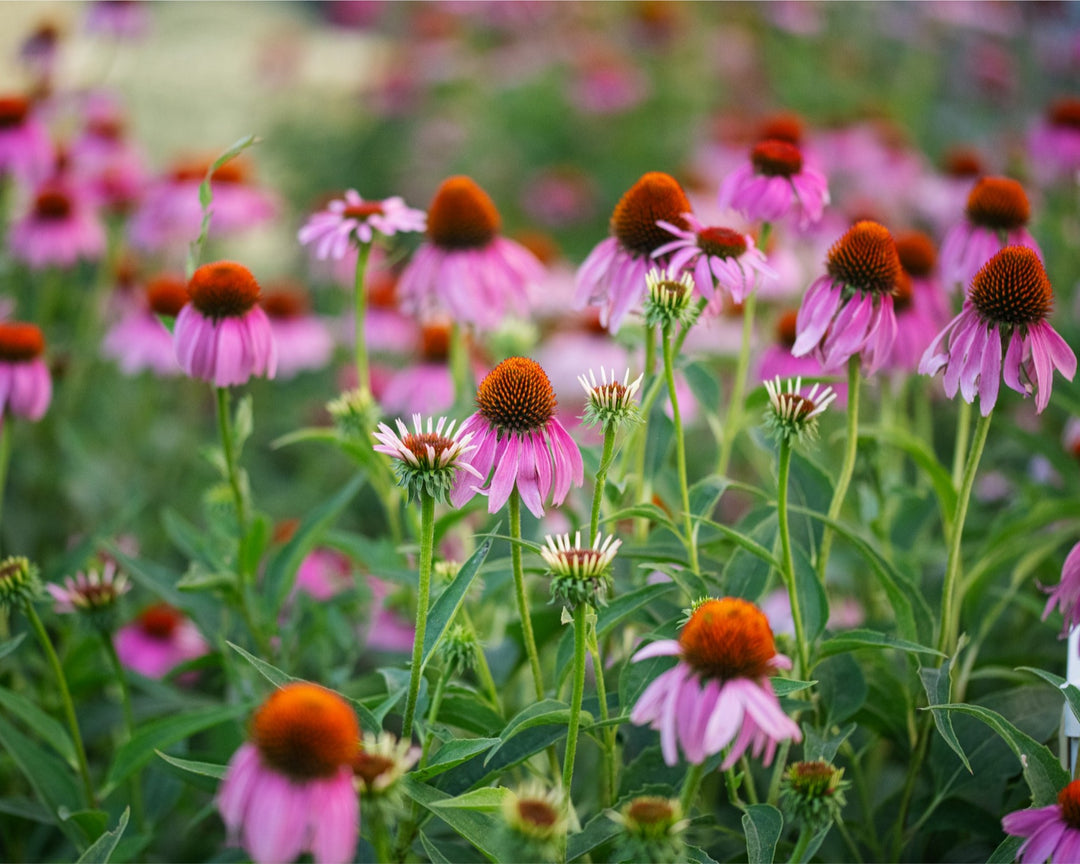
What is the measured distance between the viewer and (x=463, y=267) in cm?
125

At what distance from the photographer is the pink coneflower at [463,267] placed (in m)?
1.23

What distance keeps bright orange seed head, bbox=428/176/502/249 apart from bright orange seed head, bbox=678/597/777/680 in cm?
75

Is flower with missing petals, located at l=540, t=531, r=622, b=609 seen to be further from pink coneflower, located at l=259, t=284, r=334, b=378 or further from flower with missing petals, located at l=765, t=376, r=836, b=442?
pink coneflower, located at l=259, t=284, r=334, b=378

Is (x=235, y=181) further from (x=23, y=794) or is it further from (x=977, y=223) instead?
(x=977, y=223)

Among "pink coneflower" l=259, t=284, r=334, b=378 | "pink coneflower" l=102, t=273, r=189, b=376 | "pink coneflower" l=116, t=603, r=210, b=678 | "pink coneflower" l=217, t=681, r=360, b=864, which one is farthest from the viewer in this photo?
"pink coneflower" l=259, t=284, r=334, b=378

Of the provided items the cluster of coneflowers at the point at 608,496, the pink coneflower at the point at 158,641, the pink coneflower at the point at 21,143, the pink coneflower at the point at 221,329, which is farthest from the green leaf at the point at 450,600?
the pink coneflower at the point at 21,143

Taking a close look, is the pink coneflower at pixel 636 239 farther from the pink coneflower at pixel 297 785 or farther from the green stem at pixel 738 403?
the pink coneflower at pixel 297 785

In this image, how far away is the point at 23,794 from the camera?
4.08 ft

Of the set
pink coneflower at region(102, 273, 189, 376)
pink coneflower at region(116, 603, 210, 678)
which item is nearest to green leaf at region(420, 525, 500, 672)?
pink coneflower at region(116, 603, 210, 678)

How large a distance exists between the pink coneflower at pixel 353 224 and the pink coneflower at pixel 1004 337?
584mm

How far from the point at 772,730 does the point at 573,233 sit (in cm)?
325

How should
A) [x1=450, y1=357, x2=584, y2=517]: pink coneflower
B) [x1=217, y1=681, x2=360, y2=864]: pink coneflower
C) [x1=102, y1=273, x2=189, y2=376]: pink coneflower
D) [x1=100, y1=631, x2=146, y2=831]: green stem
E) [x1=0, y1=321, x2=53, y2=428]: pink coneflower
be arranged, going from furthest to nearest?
1. [x1=102, y1=273, x2=189, y2=376]: pink coneflower
2. [x1=0, y1=321, x2=53, y2=428]: pink coneflower
3. [x1=100, y1=631, x2=146, y2=831]: green stem
4. [x1=450, y1=357, x2=584, y2=517]: pink coneflower
5. [x1=217, y1=681, x2=360, y2=864]: pink coneflower

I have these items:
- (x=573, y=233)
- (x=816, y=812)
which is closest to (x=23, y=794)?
(x=816, y=812)

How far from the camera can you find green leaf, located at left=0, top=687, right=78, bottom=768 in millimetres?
948
